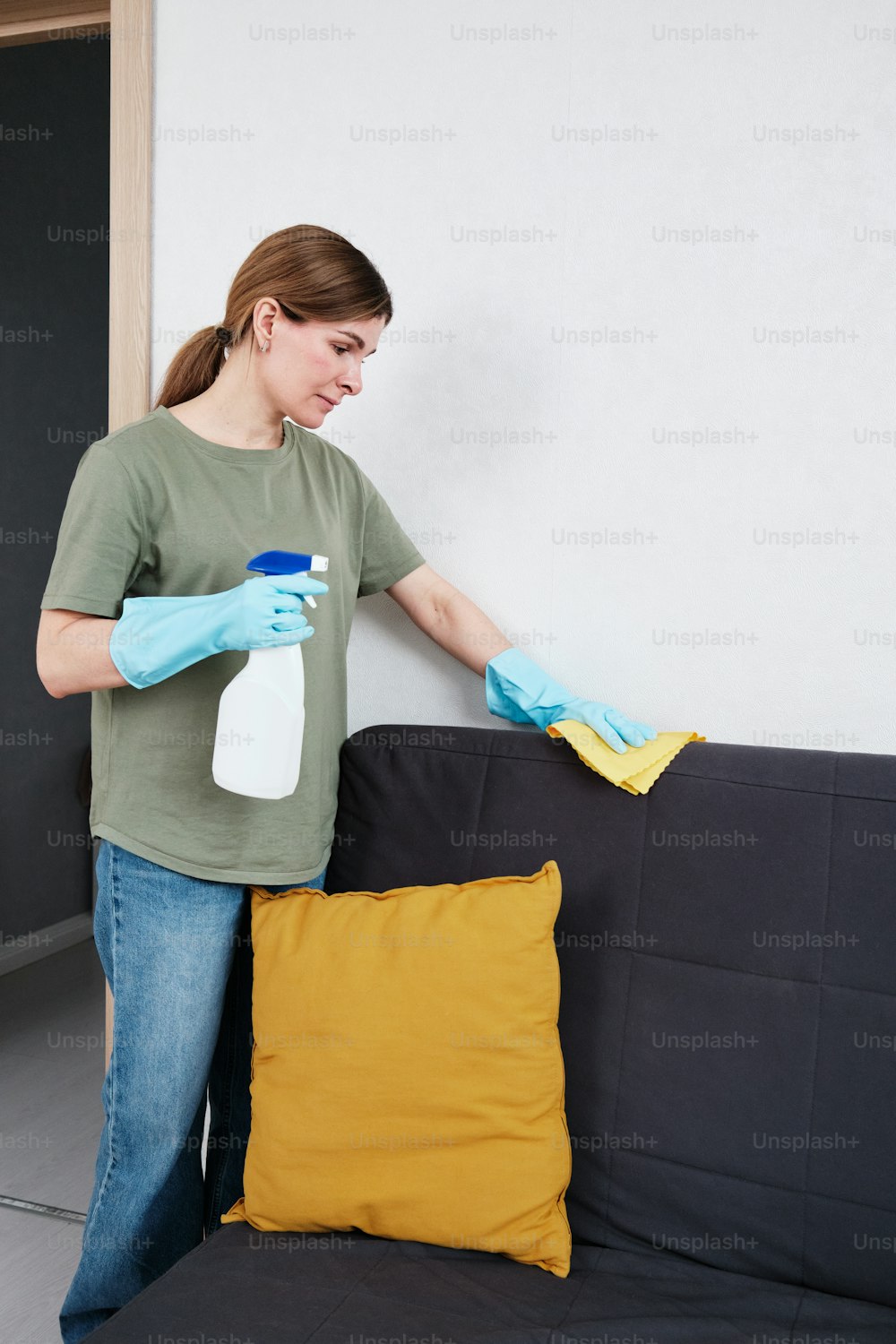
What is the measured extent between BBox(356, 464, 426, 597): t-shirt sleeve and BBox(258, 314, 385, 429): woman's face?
0.20 metres

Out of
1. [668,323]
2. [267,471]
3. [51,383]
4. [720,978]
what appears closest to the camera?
[720,978]

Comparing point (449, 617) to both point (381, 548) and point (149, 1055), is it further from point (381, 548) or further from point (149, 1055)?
point (149, 1055)

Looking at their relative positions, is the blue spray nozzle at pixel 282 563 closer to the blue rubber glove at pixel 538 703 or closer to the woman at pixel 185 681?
the woman at pixel 185 681

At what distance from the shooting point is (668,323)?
1.63 meters

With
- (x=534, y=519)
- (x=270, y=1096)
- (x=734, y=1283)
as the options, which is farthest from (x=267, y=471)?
(x=734, y=1283)

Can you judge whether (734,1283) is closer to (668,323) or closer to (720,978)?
(720,978)

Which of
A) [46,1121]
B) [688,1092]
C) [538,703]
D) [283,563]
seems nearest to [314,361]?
[283,563]

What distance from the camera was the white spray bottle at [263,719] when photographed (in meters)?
1.34

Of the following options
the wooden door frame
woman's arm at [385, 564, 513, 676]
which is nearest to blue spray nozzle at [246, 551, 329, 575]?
woman's arm at [385, 564, 513, 676]

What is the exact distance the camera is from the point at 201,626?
1.33 m

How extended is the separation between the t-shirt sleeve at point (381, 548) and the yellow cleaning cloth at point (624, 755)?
38 centimetres

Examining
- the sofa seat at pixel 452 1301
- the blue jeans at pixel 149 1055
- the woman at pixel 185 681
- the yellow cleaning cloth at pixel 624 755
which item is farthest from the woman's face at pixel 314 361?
the sofa seat at pixel 452 1301

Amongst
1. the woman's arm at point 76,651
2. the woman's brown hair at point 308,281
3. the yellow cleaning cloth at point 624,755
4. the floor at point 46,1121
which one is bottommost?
the floor at point 46,1121

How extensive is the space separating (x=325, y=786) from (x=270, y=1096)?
17.2 inches
